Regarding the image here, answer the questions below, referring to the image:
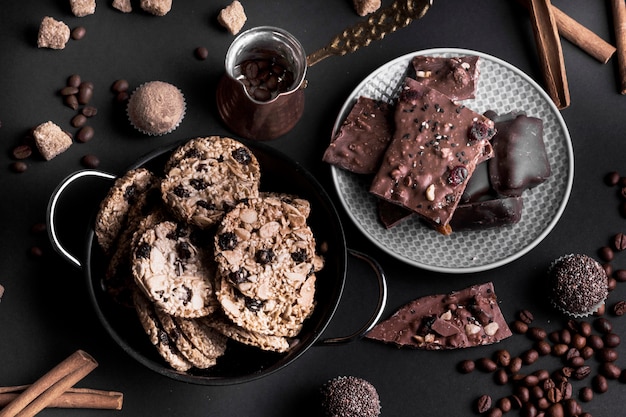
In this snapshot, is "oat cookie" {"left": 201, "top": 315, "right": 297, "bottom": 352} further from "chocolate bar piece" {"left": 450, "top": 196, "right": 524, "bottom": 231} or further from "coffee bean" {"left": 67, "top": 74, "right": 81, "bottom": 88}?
"coffee bean" {"left": 67, "top": 74, "right": 81, "bottom": 88}

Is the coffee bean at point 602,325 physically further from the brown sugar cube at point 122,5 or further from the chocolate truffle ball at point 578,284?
the brown sugar cube at point 122,5

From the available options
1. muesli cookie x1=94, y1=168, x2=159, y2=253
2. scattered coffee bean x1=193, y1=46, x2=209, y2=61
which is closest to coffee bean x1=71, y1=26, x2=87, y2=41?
scattered coffee bean x1=193, y1=46, x2=209, y2=61

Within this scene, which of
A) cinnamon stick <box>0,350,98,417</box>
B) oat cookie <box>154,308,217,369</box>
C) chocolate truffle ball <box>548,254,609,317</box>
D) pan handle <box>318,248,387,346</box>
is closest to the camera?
oat cookie <box>154,308,217,369</box>

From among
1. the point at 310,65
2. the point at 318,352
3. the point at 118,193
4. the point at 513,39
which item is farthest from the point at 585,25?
the point at 118,193

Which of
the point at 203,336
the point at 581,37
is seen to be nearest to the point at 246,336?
the point at 203,336

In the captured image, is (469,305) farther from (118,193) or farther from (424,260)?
(118,193)

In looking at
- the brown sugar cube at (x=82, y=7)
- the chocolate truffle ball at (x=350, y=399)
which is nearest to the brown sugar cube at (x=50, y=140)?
the brown sugar cube at (x=82, y=7)

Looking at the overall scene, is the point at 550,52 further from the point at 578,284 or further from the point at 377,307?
the point at 377,307
